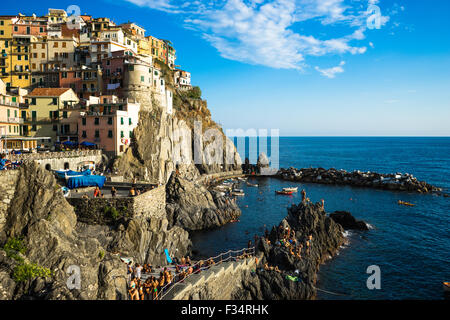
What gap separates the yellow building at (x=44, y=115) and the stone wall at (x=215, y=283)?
133 ft

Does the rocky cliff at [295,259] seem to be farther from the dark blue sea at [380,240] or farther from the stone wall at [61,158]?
the stone wall at [61,158]

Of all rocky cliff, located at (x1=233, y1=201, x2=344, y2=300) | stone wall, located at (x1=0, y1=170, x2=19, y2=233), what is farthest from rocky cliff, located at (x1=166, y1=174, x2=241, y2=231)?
stone wall, located at (x1=0, y1=170, x2=19, y2=233)

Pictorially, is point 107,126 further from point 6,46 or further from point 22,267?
point 6,46

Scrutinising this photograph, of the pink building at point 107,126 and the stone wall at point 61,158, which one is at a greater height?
the pink building at point 107,126

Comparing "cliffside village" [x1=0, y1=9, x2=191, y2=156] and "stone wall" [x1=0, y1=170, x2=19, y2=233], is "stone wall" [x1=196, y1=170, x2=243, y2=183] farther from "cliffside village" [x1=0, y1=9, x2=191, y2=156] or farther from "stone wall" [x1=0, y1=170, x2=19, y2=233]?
"stone wall" [x1=0, y1=170, x2=19, y2=233]

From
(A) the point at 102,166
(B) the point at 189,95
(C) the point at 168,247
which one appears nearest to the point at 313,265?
(C) the point at 168,247

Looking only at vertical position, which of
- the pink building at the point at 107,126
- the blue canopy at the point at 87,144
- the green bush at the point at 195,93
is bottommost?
the blue canopy at the point at 87,144

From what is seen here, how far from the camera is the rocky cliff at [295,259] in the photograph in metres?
23.9

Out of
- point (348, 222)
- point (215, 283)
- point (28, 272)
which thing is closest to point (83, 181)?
point (28, 272)

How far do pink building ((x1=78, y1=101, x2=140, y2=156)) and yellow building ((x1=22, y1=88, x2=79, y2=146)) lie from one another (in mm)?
4670

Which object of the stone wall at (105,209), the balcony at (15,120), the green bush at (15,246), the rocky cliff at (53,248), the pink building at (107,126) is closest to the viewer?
Answer: the rocky cliff at (53,248)

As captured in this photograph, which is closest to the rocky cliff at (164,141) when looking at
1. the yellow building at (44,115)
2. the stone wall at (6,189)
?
the yellow building at (44,115)
